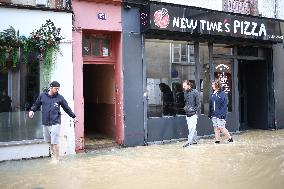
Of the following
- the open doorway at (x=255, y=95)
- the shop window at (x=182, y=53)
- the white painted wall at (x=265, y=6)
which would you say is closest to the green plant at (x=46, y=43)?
the shop window at (x=182, y=53)

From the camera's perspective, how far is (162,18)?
12383 millimetres

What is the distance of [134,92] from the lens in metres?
12.3

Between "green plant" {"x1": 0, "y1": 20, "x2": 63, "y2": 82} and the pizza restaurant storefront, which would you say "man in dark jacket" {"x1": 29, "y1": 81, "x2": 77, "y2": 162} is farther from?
the pizza restaurant storefront

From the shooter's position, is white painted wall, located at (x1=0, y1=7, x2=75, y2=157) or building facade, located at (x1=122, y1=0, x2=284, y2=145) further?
building facade, located at (x1=122, y1=0, x2=284, y2=145)

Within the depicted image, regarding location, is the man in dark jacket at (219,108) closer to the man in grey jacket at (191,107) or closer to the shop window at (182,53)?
the man in grey jacket at (191,107)

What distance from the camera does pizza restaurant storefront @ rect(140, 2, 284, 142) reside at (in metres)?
12.8

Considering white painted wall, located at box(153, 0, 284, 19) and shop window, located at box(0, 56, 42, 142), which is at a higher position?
white painted wall, located at box(153, 0, 284, 19)

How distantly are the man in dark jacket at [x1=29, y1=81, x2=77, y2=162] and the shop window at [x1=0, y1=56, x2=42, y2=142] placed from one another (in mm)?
999

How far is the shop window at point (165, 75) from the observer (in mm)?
12859

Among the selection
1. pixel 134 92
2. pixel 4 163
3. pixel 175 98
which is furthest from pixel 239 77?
pixel 4 163

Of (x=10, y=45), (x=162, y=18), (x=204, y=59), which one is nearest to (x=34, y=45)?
(x=10, y=45)

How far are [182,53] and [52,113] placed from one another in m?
5.70

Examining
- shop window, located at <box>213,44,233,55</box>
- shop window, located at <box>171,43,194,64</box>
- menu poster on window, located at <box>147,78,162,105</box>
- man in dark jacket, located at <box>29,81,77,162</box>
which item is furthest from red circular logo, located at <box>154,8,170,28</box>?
man in dark jacket, located at <box>29,81,77,162</box>

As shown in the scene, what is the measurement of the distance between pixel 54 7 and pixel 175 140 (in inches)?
225
